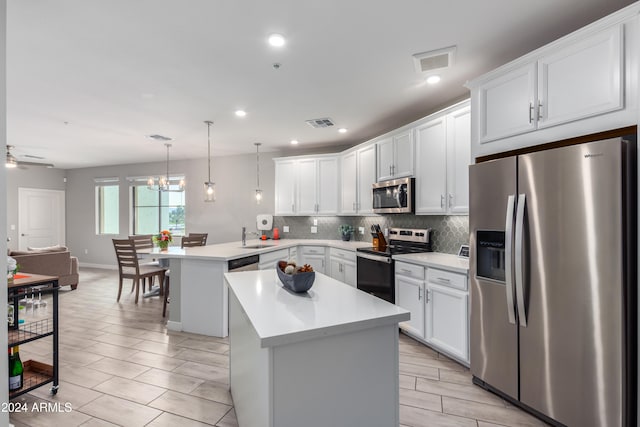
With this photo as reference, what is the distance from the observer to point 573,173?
1.84 meters

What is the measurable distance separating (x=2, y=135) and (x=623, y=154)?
3.19 meters

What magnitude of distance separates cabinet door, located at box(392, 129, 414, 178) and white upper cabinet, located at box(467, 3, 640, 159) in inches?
49.3

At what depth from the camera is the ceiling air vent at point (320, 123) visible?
4430mm

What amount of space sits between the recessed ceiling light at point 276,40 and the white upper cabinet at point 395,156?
1.98 meters

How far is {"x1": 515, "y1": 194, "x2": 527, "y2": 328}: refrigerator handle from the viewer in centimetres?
205

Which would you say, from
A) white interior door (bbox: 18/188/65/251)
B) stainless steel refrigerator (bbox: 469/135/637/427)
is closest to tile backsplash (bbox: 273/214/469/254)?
stainless steel refrigerator (bbox: 469/135/637/427)

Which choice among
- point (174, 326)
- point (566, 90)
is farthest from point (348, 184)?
point (566, 90)

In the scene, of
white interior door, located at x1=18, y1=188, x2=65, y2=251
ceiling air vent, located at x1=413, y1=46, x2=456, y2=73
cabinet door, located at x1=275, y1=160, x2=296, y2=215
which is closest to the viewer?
ceiling air vent, located at x1=413, y1=46, x2=456, y2=73

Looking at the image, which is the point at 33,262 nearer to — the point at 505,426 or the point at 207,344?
the point at 207,344

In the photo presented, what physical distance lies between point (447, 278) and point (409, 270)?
1.75 feet

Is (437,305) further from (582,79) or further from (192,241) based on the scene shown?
(192,241)

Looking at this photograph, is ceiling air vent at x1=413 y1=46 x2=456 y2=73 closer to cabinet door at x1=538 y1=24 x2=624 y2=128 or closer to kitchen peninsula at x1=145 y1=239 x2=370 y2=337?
cabinet door at x1=538 y1=24 x2=624 y2=128

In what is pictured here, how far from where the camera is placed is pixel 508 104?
2338 millimetres

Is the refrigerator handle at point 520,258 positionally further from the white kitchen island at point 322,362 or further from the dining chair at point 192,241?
the dining chair at point 192,241
